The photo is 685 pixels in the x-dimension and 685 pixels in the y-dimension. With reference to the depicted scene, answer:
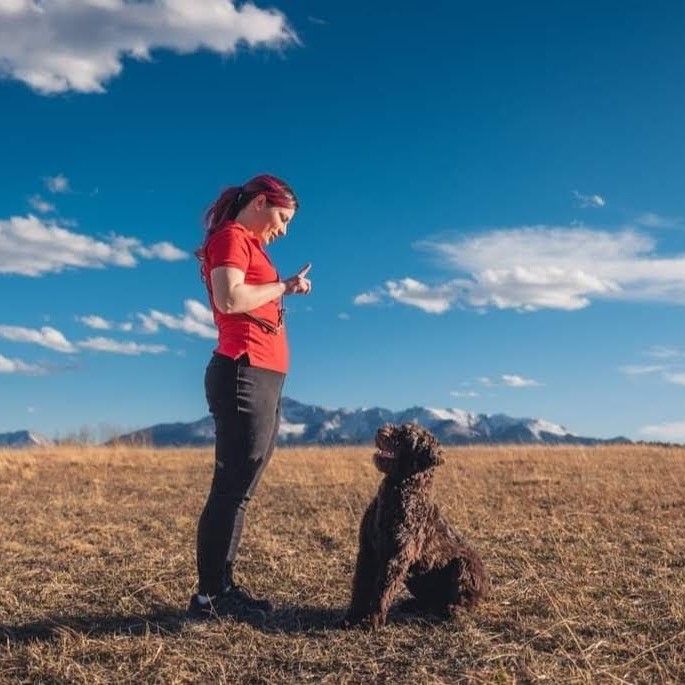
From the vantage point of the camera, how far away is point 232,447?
486cm

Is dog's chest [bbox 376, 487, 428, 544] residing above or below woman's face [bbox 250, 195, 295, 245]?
below

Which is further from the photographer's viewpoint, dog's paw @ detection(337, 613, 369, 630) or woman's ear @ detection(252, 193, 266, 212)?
woman's ear @ detection(252, 193, 266, 212)

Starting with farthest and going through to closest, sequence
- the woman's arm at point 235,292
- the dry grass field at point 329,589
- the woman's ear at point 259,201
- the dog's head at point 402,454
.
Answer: the woman's ear at point 259,201, the dog's head at point 402,454, the woman's arm at point 235,292, the dry grass field at point 329,589

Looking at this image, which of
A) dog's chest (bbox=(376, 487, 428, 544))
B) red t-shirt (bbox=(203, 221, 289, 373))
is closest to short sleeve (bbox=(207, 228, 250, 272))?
red t-shirt (bbox=(203, 221, 289, 373))

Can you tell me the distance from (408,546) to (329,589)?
1.47 metres

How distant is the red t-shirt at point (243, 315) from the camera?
4.75 m

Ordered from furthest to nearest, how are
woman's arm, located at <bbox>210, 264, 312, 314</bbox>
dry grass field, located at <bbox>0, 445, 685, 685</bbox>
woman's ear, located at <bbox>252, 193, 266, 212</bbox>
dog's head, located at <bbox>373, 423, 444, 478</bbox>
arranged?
woman's ear, located at <bbox>252, 193, 266, 212</bbox> < dog's head, located at <bbox>373, 423, 444, 478</bbox> < woman's arm, located at <bbox>210, 264, 312, 314</bbox> < dry grass field, located at <bbox>0, 445, 685, 685</bbox>

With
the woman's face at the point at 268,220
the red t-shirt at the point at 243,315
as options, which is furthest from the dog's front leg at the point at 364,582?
the woman's face at the point at 268,220

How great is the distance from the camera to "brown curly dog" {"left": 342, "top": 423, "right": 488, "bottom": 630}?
15.4ft

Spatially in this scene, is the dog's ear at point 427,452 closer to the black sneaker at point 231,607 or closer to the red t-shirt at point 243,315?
the red t-shirt at point 243,315

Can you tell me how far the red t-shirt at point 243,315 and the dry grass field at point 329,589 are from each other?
1.66m

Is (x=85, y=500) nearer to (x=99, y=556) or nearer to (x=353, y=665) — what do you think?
(x=99, y=556)

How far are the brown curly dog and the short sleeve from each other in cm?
132

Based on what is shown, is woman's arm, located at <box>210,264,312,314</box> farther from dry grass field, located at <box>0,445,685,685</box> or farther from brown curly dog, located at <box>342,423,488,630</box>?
dry grass field, located at <box>0,445,685,685</box>
